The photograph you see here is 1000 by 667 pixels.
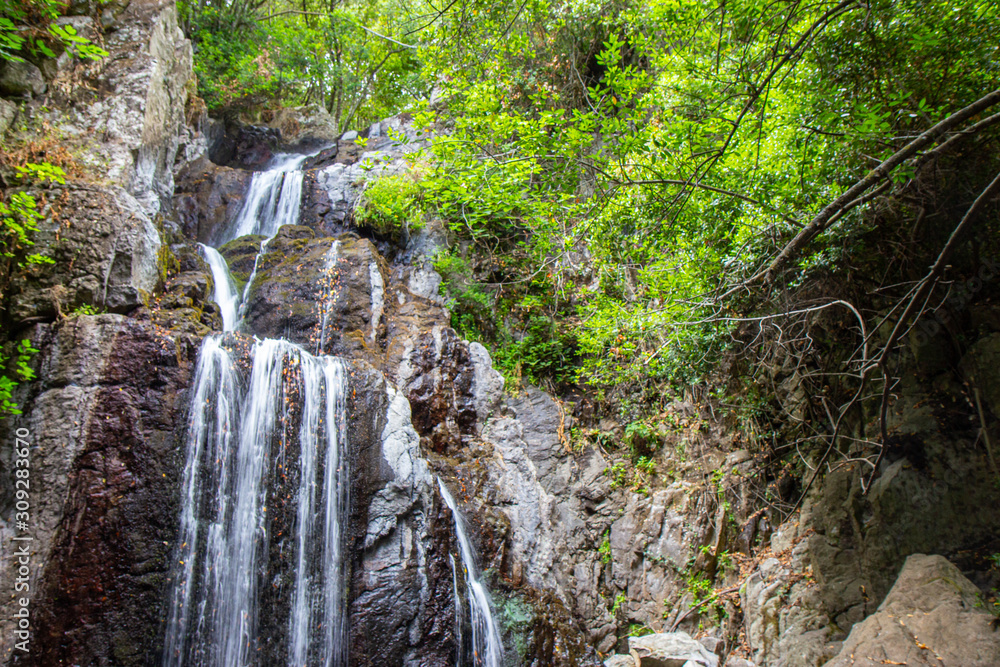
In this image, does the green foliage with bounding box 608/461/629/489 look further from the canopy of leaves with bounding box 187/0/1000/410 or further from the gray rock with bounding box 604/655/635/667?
the gray rock with bounding box 604/655/635/667

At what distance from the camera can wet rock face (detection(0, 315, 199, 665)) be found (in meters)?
4.01

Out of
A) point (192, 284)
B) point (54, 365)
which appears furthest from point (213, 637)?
point (192, 284)

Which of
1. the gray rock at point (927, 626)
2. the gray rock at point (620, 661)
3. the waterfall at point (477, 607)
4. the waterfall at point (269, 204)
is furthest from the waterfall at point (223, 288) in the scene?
the gray rock at point (927, 626)

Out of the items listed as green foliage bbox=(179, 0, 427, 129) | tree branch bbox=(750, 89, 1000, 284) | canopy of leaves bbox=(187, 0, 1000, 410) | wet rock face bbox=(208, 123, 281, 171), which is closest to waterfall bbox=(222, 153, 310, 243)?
wet rock face bbox=(208, 123, 281, 171)

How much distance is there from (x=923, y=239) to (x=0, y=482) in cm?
790

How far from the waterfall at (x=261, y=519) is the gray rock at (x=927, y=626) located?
4.42 metres

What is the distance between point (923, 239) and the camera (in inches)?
167

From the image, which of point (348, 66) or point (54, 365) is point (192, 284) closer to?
point (54, 365)

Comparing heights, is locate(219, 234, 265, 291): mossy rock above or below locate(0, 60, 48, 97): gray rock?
below

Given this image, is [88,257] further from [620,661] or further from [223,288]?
[620,661]

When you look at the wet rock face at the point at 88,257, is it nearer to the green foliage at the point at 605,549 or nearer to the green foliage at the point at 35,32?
the green foliage at the point at 35,32

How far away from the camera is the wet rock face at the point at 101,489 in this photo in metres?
4.01

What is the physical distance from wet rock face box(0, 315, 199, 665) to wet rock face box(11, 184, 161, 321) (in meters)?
0.37

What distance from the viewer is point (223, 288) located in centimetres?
764
